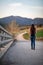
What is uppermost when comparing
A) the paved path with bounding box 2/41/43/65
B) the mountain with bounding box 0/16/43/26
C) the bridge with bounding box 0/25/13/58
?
the mountain with bounding box 0/16/43/26

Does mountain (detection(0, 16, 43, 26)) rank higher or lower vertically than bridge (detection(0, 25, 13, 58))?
higher

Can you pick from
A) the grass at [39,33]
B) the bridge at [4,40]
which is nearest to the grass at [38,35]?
the grass at [39,33]

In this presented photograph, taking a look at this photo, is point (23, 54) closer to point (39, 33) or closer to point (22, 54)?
point (22, 54)

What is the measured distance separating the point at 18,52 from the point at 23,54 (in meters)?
0.05

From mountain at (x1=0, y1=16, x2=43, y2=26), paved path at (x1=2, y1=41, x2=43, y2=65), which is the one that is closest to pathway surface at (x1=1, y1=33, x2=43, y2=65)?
paved path at (x1=2, y1=41, x2=43, y2=65)

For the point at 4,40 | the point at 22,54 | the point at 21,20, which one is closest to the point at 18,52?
the point at 22,54

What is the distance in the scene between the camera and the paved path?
1.57m

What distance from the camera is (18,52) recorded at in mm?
1605

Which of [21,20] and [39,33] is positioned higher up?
[21,20]

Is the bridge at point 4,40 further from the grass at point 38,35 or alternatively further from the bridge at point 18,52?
the grass at point 38,35

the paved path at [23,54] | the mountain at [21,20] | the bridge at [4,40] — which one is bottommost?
the paved path at [23,54]

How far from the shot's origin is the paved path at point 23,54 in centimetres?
157

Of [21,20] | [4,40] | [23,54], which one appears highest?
[21,20]

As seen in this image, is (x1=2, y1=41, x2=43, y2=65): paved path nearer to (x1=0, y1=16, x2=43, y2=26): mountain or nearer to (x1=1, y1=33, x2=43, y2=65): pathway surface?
(x1=1, y1=33, x2=43, y2=65): pathway surface
